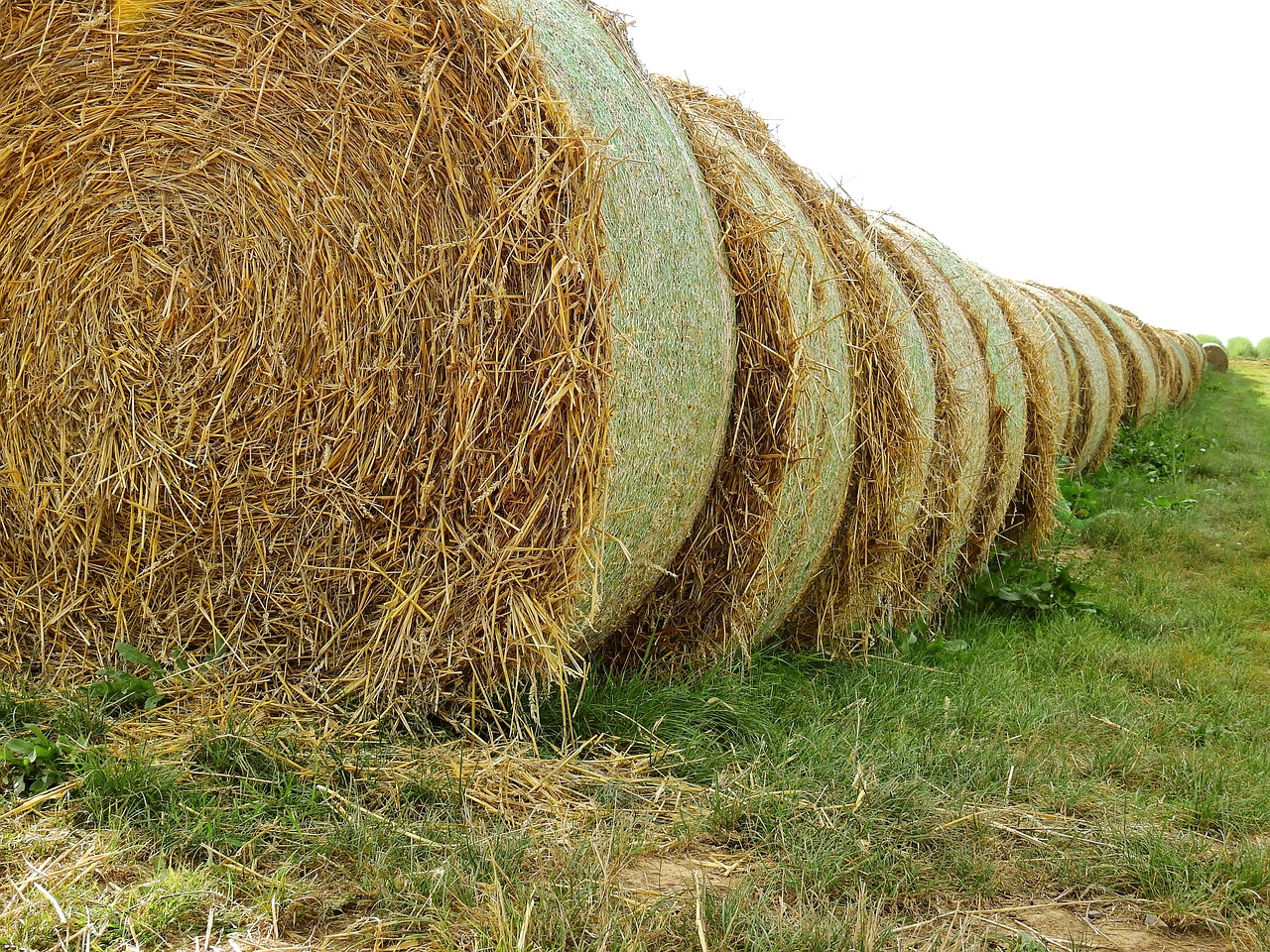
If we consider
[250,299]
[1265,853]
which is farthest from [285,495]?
[1265,853]

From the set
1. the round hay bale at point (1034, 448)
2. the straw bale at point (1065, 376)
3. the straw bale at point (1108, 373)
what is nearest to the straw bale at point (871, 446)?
the round hay bale at point (1034, 448)

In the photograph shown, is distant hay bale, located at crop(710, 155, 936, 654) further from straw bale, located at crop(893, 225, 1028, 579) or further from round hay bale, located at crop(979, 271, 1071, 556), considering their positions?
round hay bale, located at crop(979, 271, 1071, 556)

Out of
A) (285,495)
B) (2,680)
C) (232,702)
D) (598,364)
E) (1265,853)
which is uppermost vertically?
(598,364)

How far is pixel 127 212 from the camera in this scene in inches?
125

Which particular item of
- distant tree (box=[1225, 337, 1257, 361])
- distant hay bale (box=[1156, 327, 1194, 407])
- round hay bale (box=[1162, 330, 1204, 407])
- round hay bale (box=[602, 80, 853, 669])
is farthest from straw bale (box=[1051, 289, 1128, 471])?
distant tree (box=[1225, 337, 1257, 361])

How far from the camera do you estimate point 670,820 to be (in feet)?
8.16

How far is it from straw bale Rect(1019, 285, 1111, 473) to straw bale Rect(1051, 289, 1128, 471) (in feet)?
0.28

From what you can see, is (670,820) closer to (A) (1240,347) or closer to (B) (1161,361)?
(B) (1161,361)

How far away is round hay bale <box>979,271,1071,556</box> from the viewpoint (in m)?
5.39

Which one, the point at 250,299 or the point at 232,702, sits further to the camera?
the point at 250,299

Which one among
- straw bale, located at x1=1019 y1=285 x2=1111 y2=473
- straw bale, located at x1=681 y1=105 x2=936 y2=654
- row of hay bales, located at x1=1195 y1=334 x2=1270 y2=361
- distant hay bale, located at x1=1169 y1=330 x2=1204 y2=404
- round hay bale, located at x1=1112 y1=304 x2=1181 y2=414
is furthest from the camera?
row of hay bales, located at x1=1195 y1=334 x2=1270 y2=361

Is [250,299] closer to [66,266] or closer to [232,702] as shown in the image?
[66,266]

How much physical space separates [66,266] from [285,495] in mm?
954

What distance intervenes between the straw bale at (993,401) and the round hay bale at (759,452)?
1.59 metres
